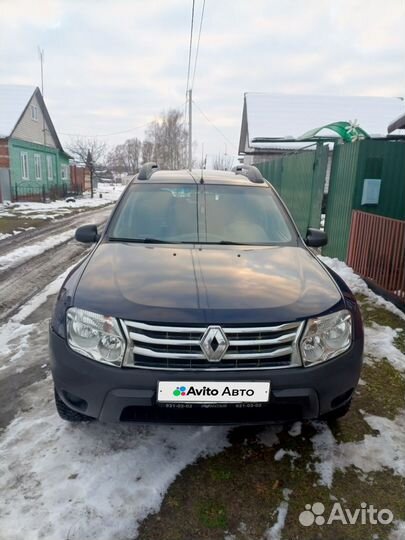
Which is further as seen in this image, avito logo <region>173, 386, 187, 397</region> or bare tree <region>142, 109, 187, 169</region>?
bare tree <region>142, 109, 187, 169</region>

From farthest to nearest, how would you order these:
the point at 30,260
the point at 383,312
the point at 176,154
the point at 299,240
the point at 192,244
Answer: the point at 176,154
the point at 30,260
the point at 383,312
the point at 299,240
the point at 192,244

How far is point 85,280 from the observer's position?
2.58m

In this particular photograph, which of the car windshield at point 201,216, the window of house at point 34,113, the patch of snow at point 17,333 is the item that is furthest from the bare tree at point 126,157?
the car windshield at point 201,216

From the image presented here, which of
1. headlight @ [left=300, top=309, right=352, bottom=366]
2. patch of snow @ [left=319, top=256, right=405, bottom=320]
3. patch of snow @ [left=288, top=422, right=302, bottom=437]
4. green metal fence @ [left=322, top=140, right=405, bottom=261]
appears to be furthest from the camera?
green metal fence @ [left=322, top=140, right=405, bottom=261]

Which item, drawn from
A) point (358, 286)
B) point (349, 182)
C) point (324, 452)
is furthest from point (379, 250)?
point (324, 452)

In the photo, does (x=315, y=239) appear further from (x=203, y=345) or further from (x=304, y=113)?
(x=304, y=113)

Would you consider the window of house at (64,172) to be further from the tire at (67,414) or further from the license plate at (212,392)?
the license plate at (212,392)

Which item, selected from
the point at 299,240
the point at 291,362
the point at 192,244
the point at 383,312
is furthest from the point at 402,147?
the point at 291,362

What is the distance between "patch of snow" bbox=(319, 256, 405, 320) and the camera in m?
5.41

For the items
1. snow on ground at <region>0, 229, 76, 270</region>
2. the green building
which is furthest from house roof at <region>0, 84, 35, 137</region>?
snow on ground at <region>0, 229, 76, 270</region>

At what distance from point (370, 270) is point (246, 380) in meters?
4.83

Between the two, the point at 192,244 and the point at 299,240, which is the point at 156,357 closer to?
the point at 192,244

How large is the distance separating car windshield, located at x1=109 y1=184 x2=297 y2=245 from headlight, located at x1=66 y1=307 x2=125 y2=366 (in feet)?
3.98

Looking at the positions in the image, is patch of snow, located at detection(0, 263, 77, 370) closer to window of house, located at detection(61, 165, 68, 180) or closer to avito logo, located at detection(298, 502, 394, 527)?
avito logo, located at detection(298, 502, 394, 527)
